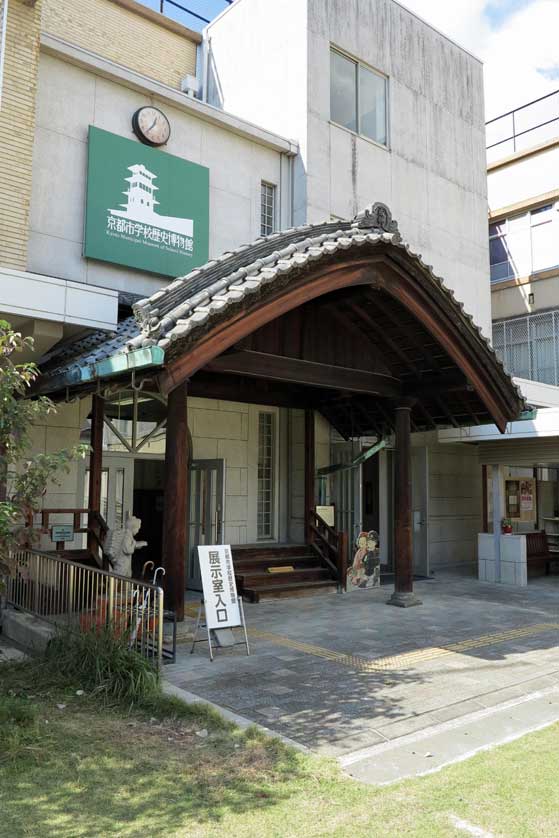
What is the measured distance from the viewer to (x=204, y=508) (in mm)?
12836

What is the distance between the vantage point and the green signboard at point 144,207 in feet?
35.8

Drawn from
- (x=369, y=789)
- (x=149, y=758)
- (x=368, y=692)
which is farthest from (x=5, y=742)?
(x=368, y=692)

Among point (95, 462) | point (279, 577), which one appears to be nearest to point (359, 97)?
point (95, 462)

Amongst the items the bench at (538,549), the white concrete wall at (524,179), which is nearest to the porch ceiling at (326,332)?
the bench at (538,549)

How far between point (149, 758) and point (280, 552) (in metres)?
7.98

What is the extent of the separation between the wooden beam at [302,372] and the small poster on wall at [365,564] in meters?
3.12

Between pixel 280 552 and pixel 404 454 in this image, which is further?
pixel 280 552

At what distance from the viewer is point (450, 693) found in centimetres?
630

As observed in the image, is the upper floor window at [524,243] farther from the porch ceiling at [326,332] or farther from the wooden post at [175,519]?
the wooden post at [175,519]

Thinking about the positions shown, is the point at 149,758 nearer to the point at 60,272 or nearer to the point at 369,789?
the point at 369,789

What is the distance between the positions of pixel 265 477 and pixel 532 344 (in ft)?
35.9

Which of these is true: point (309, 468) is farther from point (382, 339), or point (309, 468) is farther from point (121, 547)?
point (121, 547)

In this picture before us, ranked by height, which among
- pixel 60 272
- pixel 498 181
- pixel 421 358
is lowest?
pixel 421 358

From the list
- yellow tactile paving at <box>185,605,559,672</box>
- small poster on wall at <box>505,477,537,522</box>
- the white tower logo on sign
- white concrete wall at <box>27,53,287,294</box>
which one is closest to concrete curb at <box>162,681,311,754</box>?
yellow tactile paving at <box>185,605,559,672</box>
